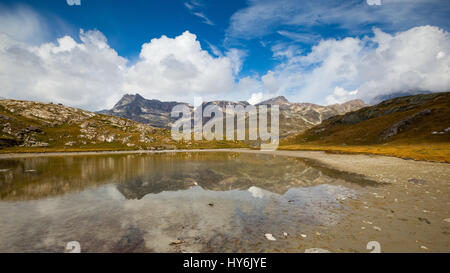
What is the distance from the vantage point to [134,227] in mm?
13578

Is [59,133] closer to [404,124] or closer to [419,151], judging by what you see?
[419,151]

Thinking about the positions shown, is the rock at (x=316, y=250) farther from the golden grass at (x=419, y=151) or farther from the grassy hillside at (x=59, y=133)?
the grassy hillside at (x=59, y=133)

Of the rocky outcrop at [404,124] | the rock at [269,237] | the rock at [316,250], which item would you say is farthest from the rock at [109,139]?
the rocky outcrop at [404,124]

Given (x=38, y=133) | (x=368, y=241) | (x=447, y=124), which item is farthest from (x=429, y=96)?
(x=38, y=133)

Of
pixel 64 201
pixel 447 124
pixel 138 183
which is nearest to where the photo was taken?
pixel 64 201

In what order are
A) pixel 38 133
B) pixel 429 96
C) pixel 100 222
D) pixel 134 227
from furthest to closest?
1. pixel 429 96
2. pixel 38 133
3. pixel 100 222
4. pixel 134 227

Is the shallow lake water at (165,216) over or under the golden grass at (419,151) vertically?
under

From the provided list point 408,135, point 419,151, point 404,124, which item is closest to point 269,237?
point 419,151

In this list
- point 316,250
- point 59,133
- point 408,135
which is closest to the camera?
point 316,250

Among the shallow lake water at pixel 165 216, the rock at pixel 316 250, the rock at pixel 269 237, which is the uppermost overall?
the rock at pixel 316 250

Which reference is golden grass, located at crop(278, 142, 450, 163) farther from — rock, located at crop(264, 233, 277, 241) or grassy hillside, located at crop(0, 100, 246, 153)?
grassy hillside, located at crop(0, 100, 246, 153)
